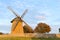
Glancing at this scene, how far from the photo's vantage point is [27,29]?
4269 centimetres

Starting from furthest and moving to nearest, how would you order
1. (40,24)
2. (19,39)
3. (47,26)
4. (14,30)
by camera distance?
1. (40,24)
2. (47,26)
3. (14,30)
4. (19,39)

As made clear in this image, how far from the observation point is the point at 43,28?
4641 centimetres

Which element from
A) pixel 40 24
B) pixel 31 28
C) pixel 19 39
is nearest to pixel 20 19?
pixel 31 28

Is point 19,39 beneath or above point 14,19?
beneath

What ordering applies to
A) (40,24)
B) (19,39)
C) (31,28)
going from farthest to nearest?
1. (40,24)
2. (31,28)
3. (19,39)

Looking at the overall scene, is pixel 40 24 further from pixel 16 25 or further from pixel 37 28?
pixel 16 25

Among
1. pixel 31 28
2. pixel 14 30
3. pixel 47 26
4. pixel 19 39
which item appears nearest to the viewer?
pixel 19 39

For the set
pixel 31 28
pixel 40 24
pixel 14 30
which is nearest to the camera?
pixel 14 30

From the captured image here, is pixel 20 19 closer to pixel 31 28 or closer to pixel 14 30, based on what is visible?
pixel 14 30

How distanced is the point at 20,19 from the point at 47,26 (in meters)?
12.2

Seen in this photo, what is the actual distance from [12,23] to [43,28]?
1287 cm

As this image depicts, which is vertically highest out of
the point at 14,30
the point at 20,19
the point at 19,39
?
the point at 20,19

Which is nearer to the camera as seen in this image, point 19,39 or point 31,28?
point 19,39

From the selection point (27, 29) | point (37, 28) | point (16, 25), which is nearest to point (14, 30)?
point (16, 25)
